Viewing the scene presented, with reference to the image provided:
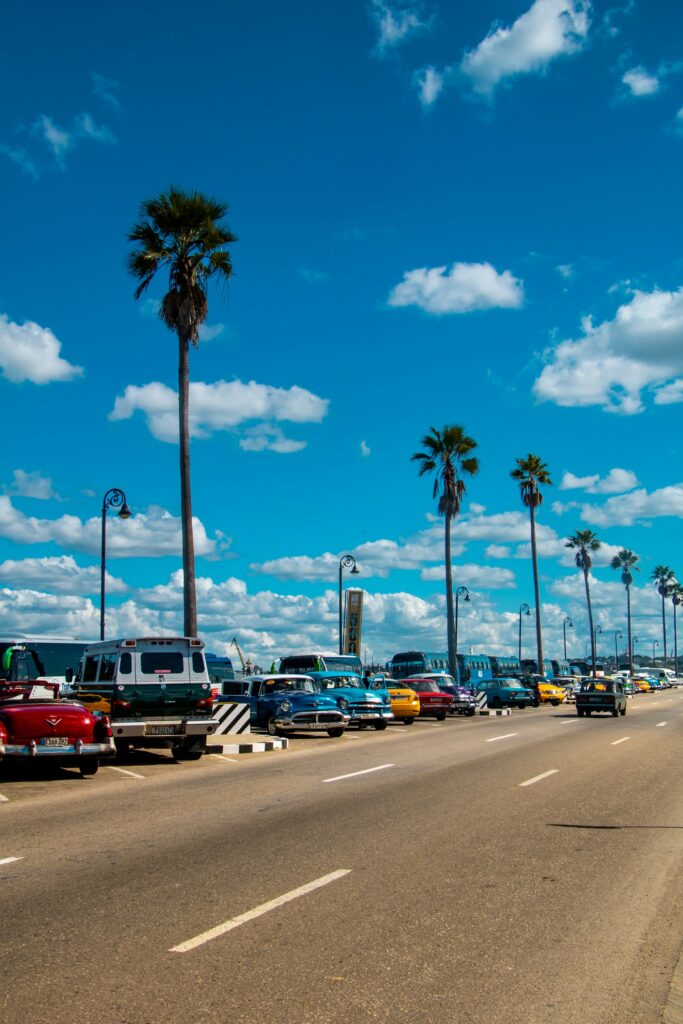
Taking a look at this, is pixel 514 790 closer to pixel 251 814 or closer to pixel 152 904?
pixel 251 814

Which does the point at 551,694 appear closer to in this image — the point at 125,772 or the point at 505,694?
the point at 505,694

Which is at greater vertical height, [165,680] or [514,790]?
[165,680]

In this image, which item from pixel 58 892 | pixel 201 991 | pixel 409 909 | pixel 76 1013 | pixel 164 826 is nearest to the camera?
pixel 76 1013

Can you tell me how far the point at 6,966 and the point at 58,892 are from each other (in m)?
1.88

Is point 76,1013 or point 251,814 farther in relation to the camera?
point 251,814

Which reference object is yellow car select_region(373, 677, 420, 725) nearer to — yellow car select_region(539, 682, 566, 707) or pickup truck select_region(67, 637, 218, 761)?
pickup truck select_region(67, 637, 218, 761)

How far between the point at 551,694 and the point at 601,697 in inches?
692

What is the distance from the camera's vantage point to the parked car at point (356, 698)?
2872 centimetres

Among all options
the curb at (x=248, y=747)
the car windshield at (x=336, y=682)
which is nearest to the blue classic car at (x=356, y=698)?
the car windshield at (x=336, y=682)

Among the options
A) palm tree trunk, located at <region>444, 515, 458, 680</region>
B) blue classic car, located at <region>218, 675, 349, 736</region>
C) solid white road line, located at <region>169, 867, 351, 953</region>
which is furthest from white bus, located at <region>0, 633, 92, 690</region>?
solid white road line, located at <region>169, 867, 351, 953</region>

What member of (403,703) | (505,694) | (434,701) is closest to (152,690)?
(403,703)

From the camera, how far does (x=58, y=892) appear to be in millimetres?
7207

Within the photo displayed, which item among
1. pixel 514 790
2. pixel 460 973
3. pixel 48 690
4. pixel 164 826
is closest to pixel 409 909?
pixel 460 973

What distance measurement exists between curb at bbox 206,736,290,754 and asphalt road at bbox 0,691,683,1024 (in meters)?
6.75
